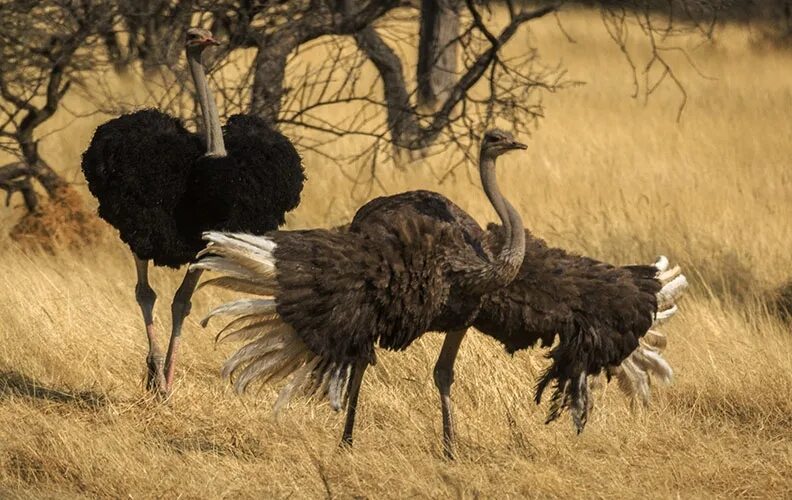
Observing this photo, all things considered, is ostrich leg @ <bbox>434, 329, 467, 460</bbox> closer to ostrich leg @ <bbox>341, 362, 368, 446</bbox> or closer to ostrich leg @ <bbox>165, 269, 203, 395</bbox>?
ostrich leg @ <bbox>341, 362, 368, 446</bbox>

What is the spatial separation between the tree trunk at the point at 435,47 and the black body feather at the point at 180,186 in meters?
2.81

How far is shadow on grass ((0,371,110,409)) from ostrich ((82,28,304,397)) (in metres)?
0.28

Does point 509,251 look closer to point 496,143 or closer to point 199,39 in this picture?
point 496,143

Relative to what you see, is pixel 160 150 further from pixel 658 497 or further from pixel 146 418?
pixel 658 497

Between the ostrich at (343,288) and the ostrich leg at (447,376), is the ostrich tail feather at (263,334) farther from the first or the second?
the ostrich leg at (447,376)

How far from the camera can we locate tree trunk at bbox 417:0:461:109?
10.0m

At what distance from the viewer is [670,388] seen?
6.90 m

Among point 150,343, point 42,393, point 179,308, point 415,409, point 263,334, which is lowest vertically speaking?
point 415,409

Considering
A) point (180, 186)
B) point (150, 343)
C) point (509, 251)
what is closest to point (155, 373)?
point (150, 343)

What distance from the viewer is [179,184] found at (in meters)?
6.52

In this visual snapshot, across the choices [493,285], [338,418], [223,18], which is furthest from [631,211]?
[493,285]

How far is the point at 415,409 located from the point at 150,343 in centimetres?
125

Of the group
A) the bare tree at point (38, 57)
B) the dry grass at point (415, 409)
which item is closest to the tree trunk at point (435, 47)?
the dry grass at point (415, 409)

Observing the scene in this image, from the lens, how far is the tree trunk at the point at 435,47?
1000 cm
